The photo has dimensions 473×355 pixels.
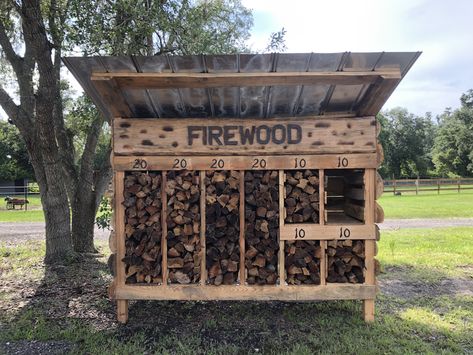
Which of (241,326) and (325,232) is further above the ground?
(325,232)

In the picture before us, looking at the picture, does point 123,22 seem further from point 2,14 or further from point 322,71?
point 322,71

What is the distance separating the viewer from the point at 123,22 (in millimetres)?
6078

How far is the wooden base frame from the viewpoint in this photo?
417cm

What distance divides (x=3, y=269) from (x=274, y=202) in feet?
17.1

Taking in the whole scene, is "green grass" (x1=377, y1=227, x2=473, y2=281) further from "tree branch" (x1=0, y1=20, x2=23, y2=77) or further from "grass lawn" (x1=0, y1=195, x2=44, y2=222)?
"grass lawn" (x1=0, y1=195, x2=44, y2=222)

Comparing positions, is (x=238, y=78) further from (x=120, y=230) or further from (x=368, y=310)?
(x=368, y=310)

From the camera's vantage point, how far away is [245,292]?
13.7 ft

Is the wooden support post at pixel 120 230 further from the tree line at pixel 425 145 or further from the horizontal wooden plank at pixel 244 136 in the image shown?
the tree line at pixel 425 145

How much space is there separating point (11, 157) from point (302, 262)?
46.6 m

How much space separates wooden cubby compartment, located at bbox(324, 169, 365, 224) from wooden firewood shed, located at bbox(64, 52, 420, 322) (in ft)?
0.80

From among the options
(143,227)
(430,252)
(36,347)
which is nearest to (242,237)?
(143,227)

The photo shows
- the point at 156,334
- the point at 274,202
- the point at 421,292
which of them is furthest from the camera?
the point at 421,292

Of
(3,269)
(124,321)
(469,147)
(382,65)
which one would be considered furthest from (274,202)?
(469,147)

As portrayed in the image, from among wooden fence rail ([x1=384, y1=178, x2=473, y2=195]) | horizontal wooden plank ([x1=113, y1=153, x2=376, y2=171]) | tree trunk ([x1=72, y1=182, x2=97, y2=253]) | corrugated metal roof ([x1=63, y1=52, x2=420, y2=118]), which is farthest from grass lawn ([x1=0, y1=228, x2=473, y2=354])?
wooden fence rail ([x1=384, y1=178, x2=473, y2=195])
